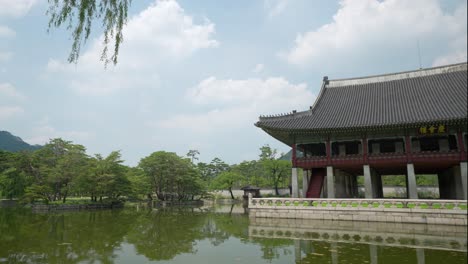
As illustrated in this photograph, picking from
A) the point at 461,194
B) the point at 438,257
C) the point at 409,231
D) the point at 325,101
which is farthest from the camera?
the point at 325,101

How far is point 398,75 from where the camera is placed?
2964 cm

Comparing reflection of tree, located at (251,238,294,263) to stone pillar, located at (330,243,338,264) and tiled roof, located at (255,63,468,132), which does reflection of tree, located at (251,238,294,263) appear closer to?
stone pillar, located at (330,243,338,264)

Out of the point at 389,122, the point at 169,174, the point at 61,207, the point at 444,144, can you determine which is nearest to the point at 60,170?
the point at 61,207

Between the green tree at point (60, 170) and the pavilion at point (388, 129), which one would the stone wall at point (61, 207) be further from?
the pavilion at point (388, 129)

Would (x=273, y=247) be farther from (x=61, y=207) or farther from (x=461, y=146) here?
(x=61, y=207)

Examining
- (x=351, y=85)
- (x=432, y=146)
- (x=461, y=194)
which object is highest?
(x=351, y=85)

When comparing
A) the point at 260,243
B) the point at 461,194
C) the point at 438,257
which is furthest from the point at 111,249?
the point at 461,194

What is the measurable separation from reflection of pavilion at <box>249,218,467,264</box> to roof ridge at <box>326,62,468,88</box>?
16.7m

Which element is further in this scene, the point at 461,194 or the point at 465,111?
the point at 461,194

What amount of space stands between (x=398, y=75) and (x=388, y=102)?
5556mm

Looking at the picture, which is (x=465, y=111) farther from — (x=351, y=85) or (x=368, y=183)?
(x=351, y=85)

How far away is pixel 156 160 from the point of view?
4562 cm

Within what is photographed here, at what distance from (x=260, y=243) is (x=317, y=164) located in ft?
43.1

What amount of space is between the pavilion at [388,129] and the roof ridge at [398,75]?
7 cm
